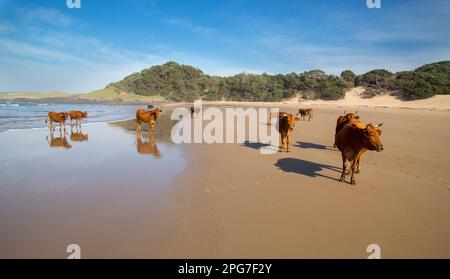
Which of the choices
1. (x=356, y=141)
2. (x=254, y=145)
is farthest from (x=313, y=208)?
(x=254, y=145)

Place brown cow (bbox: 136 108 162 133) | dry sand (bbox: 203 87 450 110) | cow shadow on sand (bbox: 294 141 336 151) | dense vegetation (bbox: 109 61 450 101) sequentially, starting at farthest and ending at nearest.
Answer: dense vegetation (bbox: 109 61 450 101) < dry sand (bbox: 203 87 450 110) < brown cow (bbox: 136 108 162 133) < cow shadow on sand (bbox: 294 141 336 151)

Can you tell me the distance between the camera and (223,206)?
4.51 metres

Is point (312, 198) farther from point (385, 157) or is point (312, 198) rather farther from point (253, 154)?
point (385, 157)

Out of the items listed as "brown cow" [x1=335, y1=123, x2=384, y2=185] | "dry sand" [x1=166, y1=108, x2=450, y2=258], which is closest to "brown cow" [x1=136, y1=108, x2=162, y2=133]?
"dry sand" [x1=166, y1=108, x2=450, y2=258]

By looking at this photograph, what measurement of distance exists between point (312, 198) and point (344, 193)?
0.78 metres

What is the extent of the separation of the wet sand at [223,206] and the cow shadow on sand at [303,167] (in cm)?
3

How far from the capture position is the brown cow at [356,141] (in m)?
5.15

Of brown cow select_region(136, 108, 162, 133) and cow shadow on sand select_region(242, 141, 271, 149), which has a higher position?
brown cow select_region(136, 108, 162, 133)

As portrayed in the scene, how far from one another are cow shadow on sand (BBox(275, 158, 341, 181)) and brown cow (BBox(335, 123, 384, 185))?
0.66 meters

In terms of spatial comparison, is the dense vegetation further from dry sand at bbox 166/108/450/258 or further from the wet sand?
the wet sand

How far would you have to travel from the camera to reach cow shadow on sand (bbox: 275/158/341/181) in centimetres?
652

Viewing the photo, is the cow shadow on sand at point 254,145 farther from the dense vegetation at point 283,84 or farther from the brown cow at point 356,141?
the dense vegetation at point 283,84

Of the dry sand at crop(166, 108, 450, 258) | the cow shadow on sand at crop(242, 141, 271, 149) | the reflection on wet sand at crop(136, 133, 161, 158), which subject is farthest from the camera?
the cow shadow on sand at crop(242, 141, 271, 149)

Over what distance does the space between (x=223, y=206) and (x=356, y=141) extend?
3.46 metres
